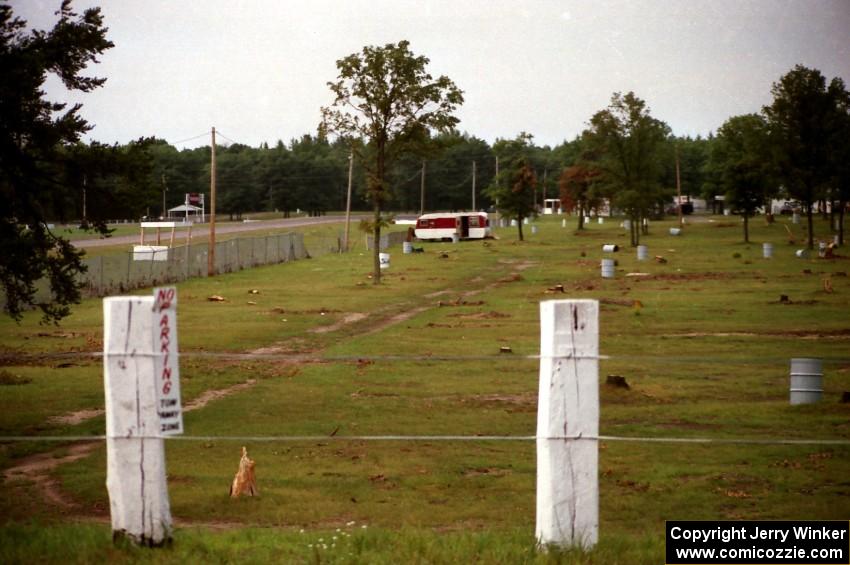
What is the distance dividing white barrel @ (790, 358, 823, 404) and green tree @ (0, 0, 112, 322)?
1306cm

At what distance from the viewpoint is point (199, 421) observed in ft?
67.4

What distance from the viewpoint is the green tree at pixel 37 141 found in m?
20.1

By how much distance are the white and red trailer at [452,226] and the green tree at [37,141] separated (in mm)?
87228

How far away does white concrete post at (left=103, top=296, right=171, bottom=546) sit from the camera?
757 cm

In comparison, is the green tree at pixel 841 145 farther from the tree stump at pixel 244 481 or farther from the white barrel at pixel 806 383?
the tree stump at pixel 244 481

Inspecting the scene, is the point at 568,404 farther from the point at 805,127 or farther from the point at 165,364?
the point at 805,127

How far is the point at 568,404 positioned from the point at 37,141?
51.7 feet

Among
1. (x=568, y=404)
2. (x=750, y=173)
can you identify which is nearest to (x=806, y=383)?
(x=568, y=404)

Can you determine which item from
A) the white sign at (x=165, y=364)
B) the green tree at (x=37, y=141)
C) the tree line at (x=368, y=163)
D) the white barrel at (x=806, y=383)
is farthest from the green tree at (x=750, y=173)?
the white sign at (x=165, y=364)

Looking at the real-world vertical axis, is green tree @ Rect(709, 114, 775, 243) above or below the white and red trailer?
above

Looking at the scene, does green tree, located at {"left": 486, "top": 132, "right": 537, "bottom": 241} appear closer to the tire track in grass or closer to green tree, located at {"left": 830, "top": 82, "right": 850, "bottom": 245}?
green tree, located at {"left": 830, "top": 82, "right": 850, "bottom": 245}

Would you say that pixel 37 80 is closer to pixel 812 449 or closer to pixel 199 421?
pixel 199 421

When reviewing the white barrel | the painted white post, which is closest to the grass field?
the white barrel

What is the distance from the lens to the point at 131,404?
7.59 meters
